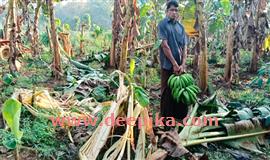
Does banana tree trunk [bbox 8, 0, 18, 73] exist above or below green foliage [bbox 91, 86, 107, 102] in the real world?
above

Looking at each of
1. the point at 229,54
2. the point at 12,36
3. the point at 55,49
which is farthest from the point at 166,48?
the point at 12,36

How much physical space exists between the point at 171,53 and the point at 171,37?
218 mm

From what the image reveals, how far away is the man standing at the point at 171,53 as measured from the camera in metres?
4.22

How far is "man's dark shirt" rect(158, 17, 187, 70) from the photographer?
167 inches

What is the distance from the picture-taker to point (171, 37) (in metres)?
4.31

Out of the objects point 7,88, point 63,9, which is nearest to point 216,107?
point 7,88

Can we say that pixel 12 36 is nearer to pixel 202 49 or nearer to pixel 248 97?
pixel 202 49

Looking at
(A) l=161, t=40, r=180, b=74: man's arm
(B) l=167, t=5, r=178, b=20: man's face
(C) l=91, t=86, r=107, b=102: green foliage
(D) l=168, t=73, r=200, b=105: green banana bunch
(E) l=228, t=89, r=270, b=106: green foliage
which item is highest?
(B) l=167, t=5, r=178, b=20: man's face

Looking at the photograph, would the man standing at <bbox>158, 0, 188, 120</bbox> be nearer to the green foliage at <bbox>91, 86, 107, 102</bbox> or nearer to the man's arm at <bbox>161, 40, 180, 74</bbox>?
the man's arm at <bbox>161, 40, 180, 74</bbox>

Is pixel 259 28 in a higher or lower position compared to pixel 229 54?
higher

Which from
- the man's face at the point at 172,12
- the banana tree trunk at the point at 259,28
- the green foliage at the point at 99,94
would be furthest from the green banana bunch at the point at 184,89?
the banana tree trunk at the point at 259,28

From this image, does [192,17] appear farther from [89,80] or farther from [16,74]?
[16,74]

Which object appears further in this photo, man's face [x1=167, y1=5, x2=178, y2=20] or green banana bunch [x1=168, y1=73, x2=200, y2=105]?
man's face [x1=167, y1=5, x2=178, y2=20]

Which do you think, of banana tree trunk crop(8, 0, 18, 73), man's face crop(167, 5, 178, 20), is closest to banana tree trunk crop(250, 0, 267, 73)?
man's face crop(167, 5, 178, 20)
